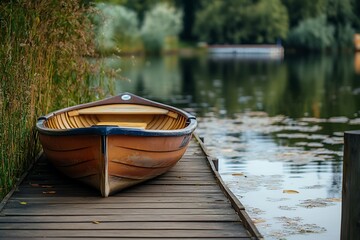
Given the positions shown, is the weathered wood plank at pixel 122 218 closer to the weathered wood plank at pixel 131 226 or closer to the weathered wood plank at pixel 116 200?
the weathered wood plank at pixel 131 226

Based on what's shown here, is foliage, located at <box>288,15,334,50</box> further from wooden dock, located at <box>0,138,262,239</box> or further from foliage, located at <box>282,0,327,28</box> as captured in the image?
wooden dock, located at <box>0,138,262,239</box>

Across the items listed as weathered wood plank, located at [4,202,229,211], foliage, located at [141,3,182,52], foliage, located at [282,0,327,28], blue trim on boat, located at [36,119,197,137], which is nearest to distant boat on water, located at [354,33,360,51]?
foliage, located at [282,0,327,28]

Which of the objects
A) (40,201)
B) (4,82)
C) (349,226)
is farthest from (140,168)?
(349,226)

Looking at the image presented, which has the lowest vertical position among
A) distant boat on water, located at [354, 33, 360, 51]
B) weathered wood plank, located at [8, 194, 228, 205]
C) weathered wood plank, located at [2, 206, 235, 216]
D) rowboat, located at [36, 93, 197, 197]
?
distant boat on water, located at [354, 33, 360, 51]

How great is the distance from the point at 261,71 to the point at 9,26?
86.5 feet

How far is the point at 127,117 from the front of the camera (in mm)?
8414

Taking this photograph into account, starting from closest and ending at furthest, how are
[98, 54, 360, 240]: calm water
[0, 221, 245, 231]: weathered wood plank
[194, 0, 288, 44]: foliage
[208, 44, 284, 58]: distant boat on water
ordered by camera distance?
[0, 221, 245, 231]: weathered wood plank, [98, 54, 360, 240]: calm water, [194, 0, 288, 44]: foliage, [208, 44, 284, 58]: distant boat on water

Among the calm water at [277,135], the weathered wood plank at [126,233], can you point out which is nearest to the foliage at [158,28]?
the calm water at [277,135]

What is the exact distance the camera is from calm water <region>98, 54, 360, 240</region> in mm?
6965

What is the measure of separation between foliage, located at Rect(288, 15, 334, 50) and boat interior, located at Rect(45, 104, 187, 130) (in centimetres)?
4503

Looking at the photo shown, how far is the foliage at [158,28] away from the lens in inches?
1860

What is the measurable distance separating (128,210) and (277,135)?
6980 mm

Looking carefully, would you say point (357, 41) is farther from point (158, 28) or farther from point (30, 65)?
point (30, 65)

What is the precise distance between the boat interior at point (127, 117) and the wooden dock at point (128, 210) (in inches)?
44.5
